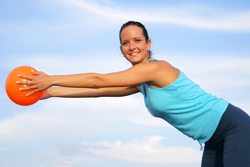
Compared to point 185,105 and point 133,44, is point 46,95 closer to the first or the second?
point 133,44

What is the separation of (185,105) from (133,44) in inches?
45.2

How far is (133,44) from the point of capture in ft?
14.3

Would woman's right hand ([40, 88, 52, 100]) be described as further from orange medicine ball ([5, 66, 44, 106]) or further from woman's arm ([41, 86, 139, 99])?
orange medicine ball ([5, 66, 44, 106])

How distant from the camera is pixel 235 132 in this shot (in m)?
3.76

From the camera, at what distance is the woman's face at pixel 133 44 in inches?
172

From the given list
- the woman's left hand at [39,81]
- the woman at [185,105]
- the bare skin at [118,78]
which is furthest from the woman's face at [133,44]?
the woman's left hand at [39,81]

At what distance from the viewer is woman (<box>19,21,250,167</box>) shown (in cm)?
365

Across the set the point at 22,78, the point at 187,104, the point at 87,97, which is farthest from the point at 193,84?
the point at 22,78

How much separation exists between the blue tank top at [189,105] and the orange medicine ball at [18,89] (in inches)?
61.0

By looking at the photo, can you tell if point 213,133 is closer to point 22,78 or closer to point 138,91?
point 138,91

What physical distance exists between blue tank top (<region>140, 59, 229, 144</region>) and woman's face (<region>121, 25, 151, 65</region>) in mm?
609

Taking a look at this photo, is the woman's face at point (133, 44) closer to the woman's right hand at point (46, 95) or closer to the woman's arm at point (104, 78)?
the woman's arm at point (104, 78)

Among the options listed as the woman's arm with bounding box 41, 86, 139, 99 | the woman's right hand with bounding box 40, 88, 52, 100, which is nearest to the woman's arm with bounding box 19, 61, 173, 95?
the woman's right hand with bounding box 40, 88, 52, 100

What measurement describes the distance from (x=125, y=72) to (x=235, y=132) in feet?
4.99
